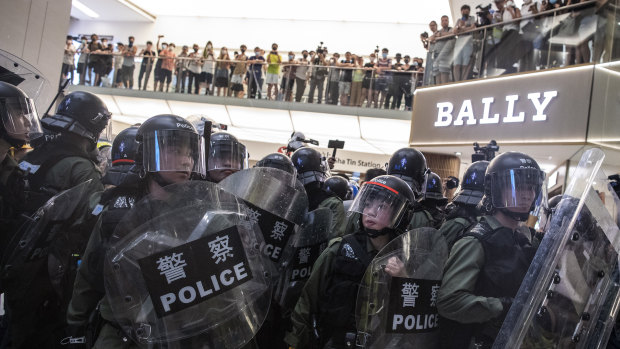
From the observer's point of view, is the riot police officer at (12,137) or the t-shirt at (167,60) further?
the t-shirt at (167,60)

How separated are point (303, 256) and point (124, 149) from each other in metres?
1.25

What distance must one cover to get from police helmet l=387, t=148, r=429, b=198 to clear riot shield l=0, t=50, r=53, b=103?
2.73 metres

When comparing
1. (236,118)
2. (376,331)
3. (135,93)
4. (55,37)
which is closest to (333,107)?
(236,118)

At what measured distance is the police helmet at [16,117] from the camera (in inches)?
133

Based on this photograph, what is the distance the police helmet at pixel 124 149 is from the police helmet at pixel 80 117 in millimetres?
384

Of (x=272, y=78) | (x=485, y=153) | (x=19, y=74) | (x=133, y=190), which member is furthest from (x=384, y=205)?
(x=272, y=78)

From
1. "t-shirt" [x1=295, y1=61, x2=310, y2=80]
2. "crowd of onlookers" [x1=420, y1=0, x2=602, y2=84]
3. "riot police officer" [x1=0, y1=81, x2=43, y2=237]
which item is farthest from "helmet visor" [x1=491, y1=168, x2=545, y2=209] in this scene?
"t-shirt" [x1=295, y1=61, x2=310, y2=80]

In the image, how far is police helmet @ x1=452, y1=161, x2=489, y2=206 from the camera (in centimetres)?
393

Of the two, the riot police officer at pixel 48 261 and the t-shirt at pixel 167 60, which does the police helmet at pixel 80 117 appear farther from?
the t-shirt at pixel 167 60

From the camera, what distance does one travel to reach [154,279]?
196 cm

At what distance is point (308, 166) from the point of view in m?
4.71

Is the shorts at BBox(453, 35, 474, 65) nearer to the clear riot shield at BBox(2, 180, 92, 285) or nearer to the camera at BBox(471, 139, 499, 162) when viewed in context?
the camera at BBox(471, 139, 499, 162)

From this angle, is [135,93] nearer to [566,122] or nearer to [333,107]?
[333,107]

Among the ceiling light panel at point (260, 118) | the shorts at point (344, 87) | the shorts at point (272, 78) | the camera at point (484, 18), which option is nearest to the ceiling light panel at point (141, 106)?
the ceiling light panel at point (260, 118)
